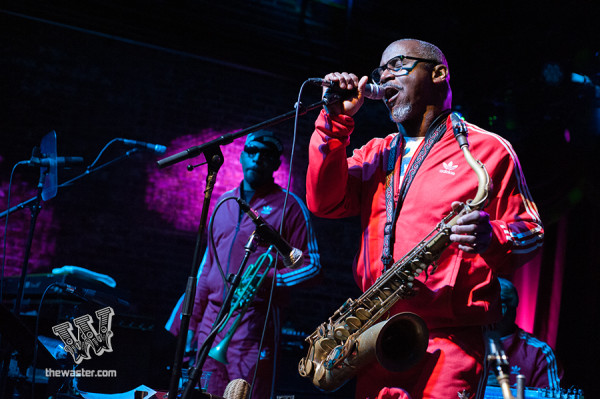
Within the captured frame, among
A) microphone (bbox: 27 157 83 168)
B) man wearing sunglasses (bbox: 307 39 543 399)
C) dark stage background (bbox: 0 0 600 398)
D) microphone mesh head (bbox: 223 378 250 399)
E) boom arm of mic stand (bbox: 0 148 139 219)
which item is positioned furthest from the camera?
dark stage background (bbox: 0 0 600 398)

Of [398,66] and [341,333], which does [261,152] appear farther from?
[341,333]

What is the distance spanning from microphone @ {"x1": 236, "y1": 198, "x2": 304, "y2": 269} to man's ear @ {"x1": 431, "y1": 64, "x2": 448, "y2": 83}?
3.63 feet

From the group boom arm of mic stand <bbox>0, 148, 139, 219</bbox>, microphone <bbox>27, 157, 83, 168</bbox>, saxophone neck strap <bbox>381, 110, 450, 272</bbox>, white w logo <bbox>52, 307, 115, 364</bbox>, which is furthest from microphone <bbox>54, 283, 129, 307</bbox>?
saxophone neck strap <bbox>381, 110, 450, 272</bbox>

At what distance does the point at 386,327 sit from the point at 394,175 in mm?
769

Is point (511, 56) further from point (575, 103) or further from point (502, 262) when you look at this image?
point (502, 262)

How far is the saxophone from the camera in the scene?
2.40 metres

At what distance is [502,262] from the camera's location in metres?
2.45

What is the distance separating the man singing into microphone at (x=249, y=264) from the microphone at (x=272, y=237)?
4.23ft

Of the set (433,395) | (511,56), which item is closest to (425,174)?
(433,395)

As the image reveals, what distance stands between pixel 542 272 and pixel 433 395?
5.10 metres

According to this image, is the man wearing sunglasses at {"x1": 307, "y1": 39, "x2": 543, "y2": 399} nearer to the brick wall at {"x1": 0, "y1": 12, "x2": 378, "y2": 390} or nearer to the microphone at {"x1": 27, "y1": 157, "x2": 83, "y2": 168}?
the microphone at {"x1": 27, "y1": 157, "x2": 83, "y2": 168}

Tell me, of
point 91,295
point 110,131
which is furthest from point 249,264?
point 110,131

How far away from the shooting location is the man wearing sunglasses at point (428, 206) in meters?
2.38

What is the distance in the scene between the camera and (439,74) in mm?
3041
